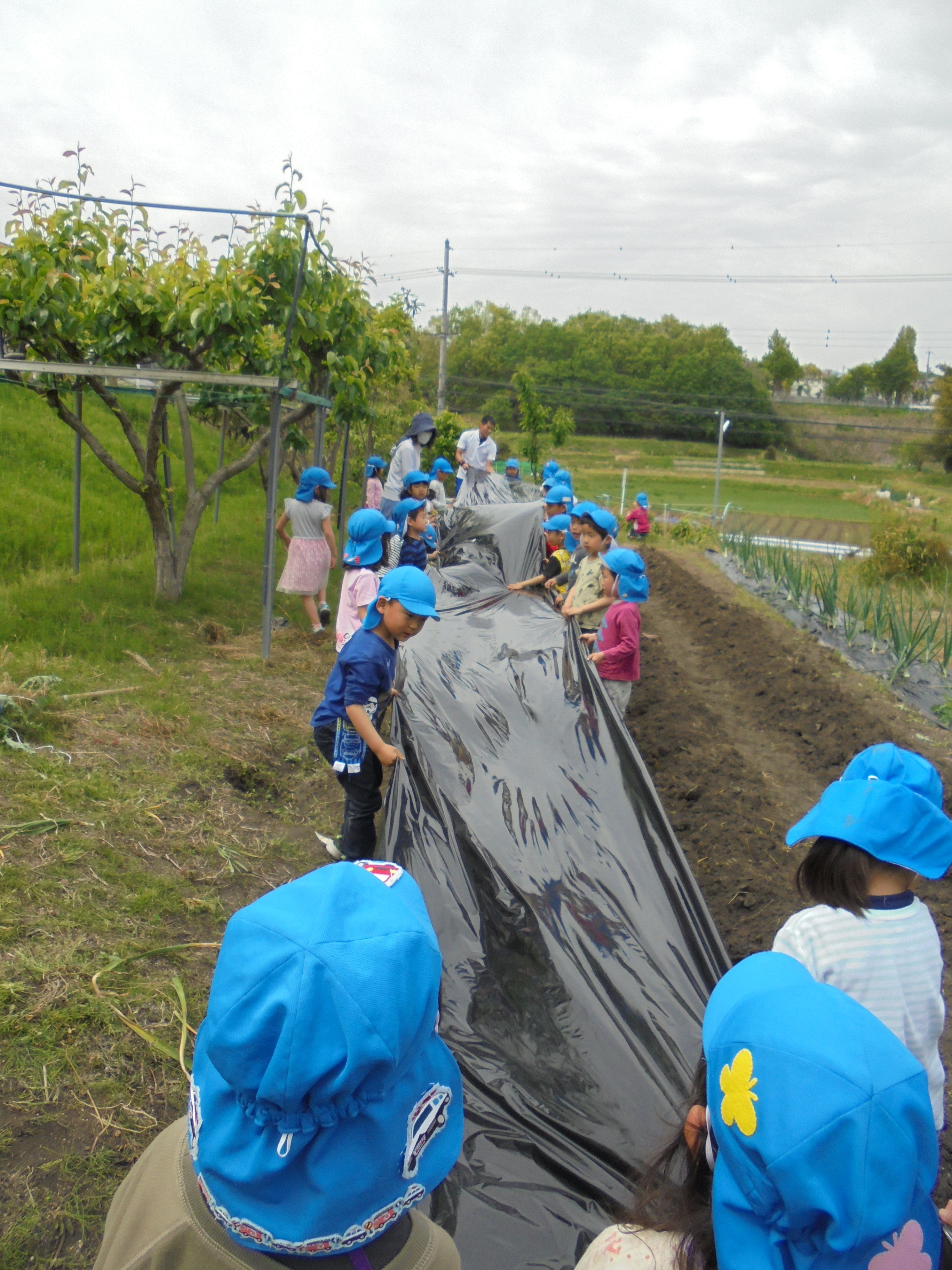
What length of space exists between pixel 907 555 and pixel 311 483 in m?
9.15

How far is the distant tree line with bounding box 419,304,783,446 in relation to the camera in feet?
155

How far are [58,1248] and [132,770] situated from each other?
251 cm

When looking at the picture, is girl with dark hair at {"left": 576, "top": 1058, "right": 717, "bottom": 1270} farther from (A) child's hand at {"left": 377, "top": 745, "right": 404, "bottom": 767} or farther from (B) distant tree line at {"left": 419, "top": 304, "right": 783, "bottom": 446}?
(B) distant tree line at {"left": 419, "top": 304, "right": 783, "bottom": 446}

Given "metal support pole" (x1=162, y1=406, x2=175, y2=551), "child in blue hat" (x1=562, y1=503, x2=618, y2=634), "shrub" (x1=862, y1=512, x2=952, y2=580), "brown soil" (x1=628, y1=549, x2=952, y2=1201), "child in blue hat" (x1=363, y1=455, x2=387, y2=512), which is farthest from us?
"shrub" (x1=862, y1=512, x2=952, y2=580)

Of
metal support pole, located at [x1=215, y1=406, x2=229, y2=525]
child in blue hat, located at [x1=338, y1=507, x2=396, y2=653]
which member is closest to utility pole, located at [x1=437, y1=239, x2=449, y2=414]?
metal support pole, located at [x1=215, y1=406, x2=229, y2=525]

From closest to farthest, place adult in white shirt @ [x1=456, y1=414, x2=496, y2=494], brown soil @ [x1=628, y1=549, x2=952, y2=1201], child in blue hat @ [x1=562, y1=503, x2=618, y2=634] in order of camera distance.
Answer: brown soil @ [x1=628, y1=549, x2=952, y2=1201] < child in blue hat @ [x1=562, y1=503, x2=618, y2=634] < adult in white shirt @ [x1=456, y1=414, x2=496, y2=494]

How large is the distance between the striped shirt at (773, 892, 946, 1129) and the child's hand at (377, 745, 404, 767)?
1.52 meters

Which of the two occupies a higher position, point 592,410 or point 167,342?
point 592,410

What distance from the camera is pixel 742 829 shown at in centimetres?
405

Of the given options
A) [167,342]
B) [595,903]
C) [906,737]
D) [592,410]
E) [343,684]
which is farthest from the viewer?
[592,410]

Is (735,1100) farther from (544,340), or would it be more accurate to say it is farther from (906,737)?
(544,340)

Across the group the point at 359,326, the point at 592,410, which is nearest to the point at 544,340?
the point at 592,410

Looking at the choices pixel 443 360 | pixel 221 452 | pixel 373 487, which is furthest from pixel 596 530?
pixel 443 360

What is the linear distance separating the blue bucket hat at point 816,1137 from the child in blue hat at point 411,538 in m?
5.45
